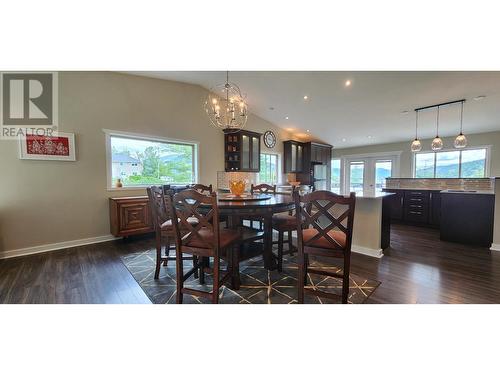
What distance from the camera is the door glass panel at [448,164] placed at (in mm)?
5477

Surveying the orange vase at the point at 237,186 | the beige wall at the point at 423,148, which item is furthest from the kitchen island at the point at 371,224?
the beige wall at the point at 423,148

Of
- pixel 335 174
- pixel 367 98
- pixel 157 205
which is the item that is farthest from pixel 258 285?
pixel 335 174

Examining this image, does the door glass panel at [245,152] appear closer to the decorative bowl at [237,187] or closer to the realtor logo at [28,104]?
the decorative bowl at [237,187]

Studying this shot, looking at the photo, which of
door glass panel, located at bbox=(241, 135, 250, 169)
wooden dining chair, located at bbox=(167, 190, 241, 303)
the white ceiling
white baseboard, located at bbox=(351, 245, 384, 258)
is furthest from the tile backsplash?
wooden dining chair, located at bbox=(167, 190, 241, 303)

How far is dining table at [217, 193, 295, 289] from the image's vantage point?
5.70ft

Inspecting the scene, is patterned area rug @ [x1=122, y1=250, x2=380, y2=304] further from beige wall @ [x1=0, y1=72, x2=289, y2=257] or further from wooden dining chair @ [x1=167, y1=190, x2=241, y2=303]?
beige wall @ [x1=0, y1=72, x2=289, y2=257]

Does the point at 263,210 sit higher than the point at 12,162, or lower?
lower

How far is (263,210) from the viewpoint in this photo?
1.78 meters

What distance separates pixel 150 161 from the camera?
13.4 feet

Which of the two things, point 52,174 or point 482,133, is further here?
point 482,133

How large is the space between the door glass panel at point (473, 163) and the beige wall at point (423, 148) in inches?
6.5
